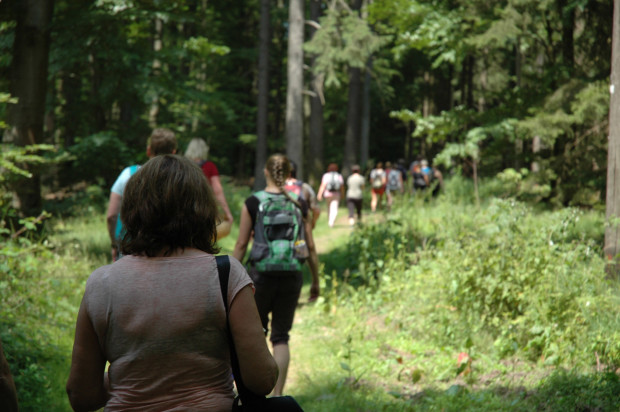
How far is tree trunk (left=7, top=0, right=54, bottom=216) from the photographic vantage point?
30.4ft

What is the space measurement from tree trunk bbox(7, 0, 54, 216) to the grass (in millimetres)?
1470

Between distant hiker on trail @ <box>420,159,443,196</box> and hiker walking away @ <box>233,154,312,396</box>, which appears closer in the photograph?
hiker walking away @ <box>233,154,312,396</box>

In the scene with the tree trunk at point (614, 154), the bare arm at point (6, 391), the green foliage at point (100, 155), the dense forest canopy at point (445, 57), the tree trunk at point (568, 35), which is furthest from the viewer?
the green foliage at point (100, 155)

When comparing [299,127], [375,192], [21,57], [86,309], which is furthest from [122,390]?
[375,192]

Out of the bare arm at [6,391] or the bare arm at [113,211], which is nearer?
the bare arm at [6,391]

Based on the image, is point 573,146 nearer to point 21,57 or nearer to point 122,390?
point 21,57

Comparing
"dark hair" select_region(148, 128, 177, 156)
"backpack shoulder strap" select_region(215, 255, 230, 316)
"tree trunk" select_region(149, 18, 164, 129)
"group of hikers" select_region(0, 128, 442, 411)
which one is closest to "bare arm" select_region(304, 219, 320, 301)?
"dark hair" select_region(148, 128, 177, 156)

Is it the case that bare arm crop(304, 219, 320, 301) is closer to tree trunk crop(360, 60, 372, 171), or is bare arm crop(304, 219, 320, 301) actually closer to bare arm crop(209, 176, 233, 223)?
bare arm crop(209, 176, 233, 223)

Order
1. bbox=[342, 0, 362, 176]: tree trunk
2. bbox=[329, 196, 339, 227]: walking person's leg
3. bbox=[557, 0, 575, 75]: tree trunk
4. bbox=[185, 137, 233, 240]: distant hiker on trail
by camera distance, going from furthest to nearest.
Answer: bbox=[342, 0, 362, 176]: tree trunk
bbox=[329, 196, 339, 227]: walking person's leg
bbox=[557, 0, 575, 75]: tree trunk
bbox=[185, 137, 233, 240]: distant hiker on trail

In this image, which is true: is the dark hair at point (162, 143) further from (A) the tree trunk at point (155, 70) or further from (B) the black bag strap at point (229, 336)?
(A) the tree trunk at point (155, 70)

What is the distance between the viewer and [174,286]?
2184 mm

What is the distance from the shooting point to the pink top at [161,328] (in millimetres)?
2170

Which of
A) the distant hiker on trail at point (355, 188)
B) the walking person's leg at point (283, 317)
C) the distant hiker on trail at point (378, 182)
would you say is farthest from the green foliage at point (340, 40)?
the walking person's leg at point (283, 317)

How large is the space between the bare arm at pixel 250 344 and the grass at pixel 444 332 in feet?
9.81
